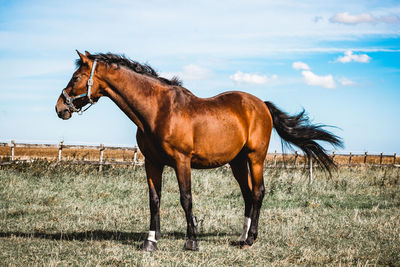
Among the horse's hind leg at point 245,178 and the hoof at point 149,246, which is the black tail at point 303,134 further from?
the hoof at point 149,246

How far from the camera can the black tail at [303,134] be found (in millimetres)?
7738

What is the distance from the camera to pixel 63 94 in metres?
6.00

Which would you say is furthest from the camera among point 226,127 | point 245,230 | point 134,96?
point 245,230

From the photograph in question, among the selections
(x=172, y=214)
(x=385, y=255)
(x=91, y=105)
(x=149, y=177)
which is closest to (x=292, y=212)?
(x=172, y=214)

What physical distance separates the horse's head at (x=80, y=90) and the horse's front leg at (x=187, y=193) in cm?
163

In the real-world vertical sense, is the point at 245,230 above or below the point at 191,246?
above

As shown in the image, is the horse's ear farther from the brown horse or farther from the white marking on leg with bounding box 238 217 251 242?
the white marking on leg with bounding box 238 217 251 242

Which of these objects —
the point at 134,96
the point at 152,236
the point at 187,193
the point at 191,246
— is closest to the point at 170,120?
the point at 134,96

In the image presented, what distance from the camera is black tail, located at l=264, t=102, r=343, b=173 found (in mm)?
7738

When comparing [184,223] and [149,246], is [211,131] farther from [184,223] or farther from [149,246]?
→ [184,223]

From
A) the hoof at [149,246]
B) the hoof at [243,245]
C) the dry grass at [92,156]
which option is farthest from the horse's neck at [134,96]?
the dry grass at [92,156]

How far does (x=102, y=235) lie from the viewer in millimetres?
7105

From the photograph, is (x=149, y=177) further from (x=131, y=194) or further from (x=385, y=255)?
(x=131, y=194)

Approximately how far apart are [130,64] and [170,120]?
1.13 metres
